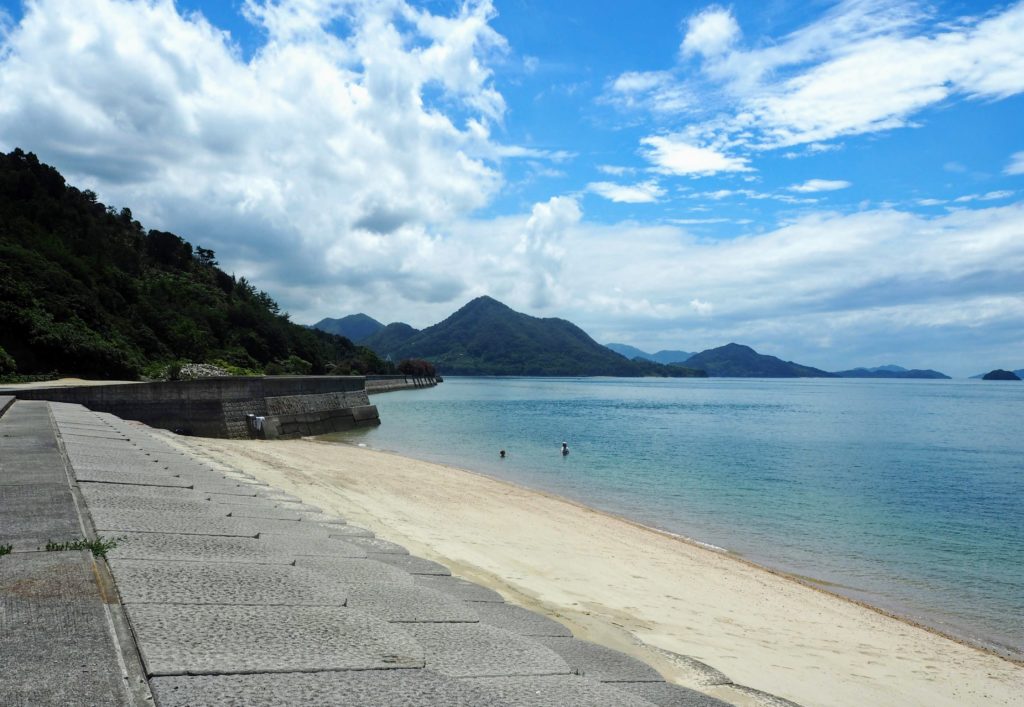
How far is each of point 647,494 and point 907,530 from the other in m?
7.97

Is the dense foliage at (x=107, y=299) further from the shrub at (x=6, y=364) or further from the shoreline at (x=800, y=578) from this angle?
the shoreline at (x=800, y=578)

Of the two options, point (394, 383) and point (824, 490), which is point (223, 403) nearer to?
point (824, 490)

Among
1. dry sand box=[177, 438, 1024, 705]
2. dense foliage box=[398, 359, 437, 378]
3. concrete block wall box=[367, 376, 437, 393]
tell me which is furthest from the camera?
dense foliage box=[398, 359, 437, 378]

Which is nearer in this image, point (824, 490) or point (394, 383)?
point (824, 490)

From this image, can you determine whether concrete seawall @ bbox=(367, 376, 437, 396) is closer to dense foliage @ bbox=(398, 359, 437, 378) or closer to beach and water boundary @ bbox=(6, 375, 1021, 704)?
dense foliage @ bbox=(398, 359, 437, 378)

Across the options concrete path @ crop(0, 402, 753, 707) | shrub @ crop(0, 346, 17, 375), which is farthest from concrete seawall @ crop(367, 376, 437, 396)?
concrete path @ crop(0, 402, 753, 707)

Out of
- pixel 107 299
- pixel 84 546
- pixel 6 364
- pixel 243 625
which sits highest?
pixel 107 299

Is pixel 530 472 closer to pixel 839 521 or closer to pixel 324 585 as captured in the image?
pixel 839 521

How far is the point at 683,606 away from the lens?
10.0 m

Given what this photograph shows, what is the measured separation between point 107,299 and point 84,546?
54549mm

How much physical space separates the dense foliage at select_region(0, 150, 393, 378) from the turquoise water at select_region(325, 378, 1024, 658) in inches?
644

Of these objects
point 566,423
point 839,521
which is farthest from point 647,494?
point 566,423

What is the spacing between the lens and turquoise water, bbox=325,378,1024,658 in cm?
1380

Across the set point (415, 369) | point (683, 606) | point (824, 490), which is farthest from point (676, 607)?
point (415, 369)
